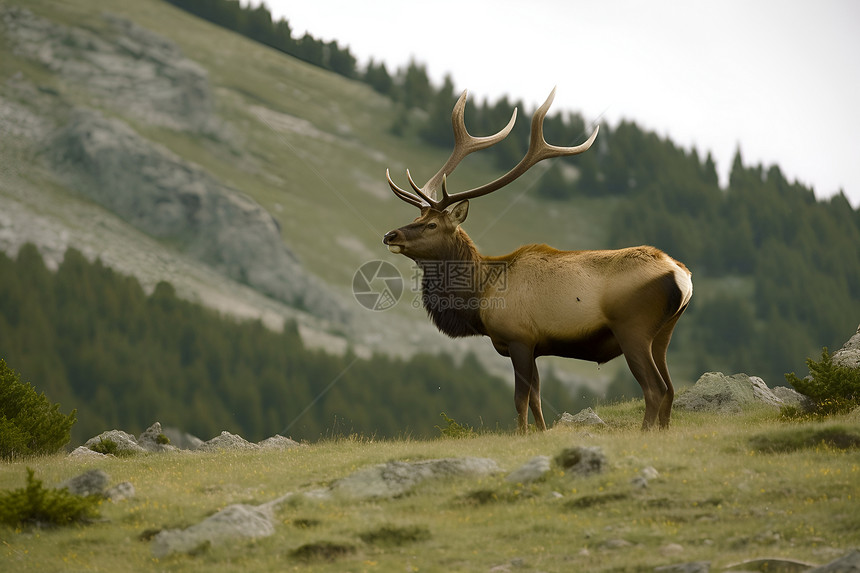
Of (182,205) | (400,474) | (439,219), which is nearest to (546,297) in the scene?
(439,219)

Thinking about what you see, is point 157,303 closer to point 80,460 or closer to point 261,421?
point 261,421

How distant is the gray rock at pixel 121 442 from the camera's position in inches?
704

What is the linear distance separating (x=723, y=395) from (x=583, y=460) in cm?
893

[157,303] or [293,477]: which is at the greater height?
[293,477]

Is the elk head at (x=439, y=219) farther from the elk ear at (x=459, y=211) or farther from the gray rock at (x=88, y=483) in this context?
the gray rock at (x=88, y=483)

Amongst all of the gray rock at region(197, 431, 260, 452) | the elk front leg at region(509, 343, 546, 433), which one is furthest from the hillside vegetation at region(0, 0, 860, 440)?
the elk front leg at region(509, 343, 546, 433)

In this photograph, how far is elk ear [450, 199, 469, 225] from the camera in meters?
14.5

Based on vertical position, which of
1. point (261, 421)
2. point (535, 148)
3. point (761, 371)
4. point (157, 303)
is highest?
point (535, 148)

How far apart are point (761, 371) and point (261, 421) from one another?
60356 mm

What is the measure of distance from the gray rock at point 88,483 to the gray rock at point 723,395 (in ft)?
37.4

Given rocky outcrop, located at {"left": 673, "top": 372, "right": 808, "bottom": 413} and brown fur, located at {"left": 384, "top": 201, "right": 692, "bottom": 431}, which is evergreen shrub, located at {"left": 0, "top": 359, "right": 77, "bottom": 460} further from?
rocky outcrop, located at {"left": 673, "top": 372, "right": 808, "bottom": 413}

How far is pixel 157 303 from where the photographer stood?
325 ft

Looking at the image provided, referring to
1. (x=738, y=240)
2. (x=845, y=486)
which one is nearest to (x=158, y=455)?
(x=845, y=486)

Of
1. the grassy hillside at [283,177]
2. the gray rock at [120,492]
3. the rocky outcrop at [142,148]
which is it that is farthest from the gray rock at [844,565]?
the rocky outcrop at [142,148]
